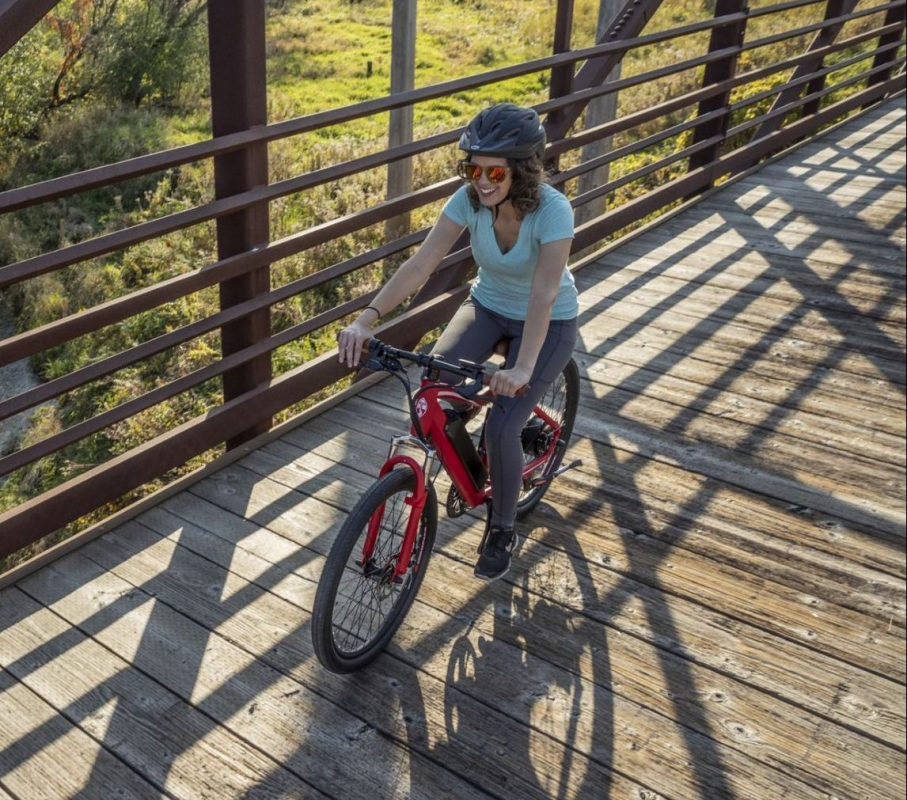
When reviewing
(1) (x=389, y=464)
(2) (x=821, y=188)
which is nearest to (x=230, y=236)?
(1) (x=389, y=464)

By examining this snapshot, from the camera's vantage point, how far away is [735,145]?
15547 millimetres

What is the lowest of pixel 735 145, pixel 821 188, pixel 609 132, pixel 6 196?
pixel 735 145

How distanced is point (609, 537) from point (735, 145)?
12.7 m

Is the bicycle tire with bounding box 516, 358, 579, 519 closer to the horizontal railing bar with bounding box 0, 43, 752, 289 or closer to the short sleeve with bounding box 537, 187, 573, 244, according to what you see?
the short sleeve with bounding box 537, 187, 573, 244

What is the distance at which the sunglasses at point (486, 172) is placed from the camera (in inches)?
116

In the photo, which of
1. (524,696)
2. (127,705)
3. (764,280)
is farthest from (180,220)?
(764,280)

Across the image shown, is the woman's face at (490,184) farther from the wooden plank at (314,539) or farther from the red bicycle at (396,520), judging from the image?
the wooden plank at (314,539)

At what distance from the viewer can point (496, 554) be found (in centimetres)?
355

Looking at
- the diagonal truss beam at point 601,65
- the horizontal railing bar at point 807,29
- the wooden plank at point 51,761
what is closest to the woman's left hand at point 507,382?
the wooden plank at point 51,761

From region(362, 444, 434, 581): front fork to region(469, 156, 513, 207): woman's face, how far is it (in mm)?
707

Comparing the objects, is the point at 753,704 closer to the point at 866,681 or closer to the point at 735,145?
the point at 866,681

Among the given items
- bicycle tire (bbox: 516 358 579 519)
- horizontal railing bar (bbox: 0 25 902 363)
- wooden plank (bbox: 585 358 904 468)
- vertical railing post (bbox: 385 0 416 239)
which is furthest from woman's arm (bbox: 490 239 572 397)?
vertical railing post (bbox: 385 0 416 239)

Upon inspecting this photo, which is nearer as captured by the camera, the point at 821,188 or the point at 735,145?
the point at 821,188

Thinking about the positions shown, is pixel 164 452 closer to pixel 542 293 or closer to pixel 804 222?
pixel 542 293
